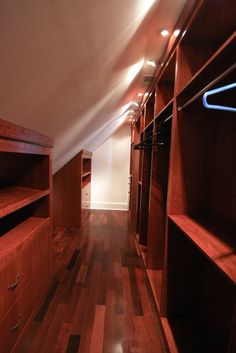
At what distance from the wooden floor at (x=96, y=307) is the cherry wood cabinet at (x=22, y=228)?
16 cm

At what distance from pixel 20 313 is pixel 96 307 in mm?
610

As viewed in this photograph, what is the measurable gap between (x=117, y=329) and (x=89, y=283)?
1.83 feet

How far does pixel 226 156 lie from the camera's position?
1070 millimetres

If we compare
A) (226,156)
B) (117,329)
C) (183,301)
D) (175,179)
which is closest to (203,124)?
(226,156)

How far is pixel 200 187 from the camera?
121cm

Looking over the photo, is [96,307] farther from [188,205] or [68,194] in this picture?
[68,194]

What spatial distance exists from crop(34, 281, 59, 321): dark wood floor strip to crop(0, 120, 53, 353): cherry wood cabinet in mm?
56

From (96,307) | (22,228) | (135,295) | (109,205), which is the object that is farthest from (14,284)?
(109,205)

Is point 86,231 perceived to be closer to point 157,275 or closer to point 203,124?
point 157,275

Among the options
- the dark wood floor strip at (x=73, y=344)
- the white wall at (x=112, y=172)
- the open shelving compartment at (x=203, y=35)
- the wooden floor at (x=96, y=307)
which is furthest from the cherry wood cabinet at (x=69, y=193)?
the open shelving compartment at (x=203, y=35)

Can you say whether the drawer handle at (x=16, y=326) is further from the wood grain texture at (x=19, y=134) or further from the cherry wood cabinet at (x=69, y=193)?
the cherry wood cabinet at (x=69, y=193)

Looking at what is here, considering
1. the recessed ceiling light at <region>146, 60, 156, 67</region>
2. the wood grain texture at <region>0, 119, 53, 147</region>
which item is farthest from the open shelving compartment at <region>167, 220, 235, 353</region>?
the recessed ceiling light at <region>146, 60, 156, 67</region>

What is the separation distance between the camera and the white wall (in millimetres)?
4906

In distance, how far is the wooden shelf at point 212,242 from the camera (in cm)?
68
